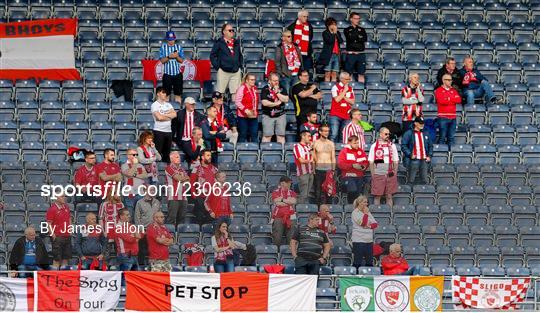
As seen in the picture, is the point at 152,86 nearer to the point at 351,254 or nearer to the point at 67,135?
the point at 67,135

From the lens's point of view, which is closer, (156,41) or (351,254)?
(351,254)

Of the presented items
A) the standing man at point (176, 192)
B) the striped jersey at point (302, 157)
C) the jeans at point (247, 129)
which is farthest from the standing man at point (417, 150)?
the standing man at point (176, 192)

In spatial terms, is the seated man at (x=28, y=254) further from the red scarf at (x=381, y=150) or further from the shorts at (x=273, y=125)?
the red scarf at (x=381, y=150)

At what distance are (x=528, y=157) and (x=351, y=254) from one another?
4854 mm

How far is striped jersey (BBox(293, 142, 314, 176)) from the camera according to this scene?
32.3 metres

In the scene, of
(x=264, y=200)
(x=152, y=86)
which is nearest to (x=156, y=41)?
(x=152, y=86)

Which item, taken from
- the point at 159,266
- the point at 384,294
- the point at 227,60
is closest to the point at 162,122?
the point at 227,60

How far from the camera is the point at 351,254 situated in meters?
31.7

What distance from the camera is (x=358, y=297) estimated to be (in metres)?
30.8

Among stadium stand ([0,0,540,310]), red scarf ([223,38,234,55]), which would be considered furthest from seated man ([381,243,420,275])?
red scarf ([223,38,234,55])

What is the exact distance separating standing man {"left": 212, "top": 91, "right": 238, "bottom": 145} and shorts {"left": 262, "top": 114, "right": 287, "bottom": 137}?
0.51m

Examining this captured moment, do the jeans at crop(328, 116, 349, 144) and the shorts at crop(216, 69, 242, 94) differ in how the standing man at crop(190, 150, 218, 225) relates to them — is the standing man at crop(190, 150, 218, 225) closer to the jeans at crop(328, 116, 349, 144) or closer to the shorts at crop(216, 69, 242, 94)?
the jeans at crop(328, 116, 349, 144)

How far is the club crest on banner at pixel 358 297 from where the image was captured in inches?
1213

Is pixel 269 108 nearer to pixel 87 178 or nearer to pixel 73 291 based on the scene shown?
pixel 87 178
